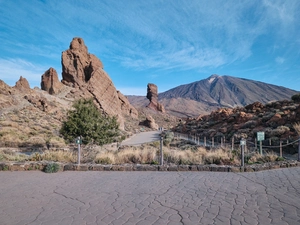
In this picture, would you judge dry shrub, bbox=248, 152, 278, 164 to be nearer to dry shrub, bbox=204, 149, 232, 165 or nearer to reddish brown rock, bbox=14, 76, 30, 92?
dry shrub, bbox=204, 149, 232, 165

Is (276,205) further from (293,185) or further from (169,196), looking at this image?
(169,196)

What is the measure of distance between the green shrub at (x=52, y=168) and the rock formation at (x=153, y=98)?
103141mm

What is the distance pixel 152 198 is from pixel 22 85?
5515 centimetres

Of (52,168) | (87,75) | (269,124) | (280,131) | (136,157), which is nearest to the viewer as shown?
(52,168)

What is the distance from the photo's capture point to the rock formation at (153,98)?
111875 millimetres

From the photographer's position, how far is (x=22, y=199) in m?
5.21

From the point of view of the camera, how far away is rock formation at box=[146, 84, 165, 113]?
111875 mm

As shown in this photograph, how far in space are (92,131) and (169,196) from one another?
1181 cm

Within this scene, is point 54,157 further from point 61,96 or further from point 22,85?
point 61,96

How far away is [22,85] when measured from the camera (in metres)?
50.7

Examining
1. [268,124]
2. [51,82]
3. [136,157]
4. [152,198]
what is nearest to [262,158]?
[136,157]

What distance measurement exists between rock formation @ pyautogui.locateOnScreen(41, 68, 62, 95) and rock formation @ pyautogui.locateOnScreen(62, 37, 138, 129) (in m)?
2.92

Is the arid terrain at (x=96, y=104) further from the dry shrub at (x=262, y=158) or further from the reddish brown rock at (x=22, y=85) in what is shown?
the dry shrub at (x=262, y=158)

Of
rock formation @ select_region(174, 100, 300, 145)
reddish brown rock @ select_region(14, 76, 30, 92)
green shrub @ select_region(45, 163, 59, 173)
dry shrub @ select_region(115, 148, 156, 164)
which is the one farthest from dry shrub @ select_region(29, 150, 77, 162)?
reddish brown rock @ select_region(14, 76, 30, 92)
